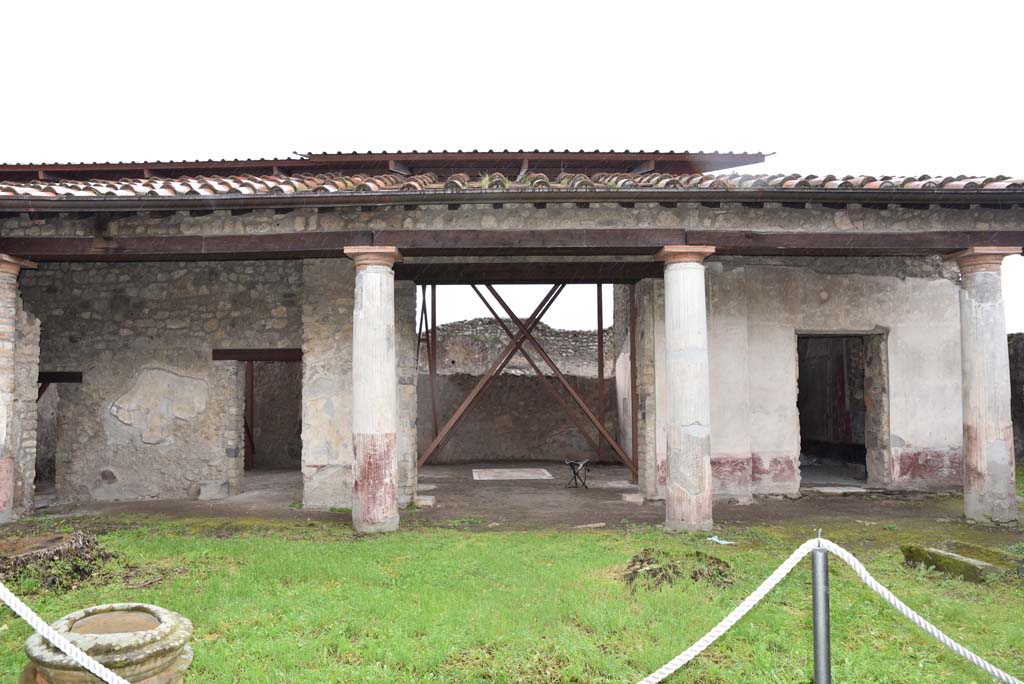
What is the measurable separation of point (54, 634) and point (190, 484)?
Result: 746cm

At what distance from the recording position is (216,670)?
3.77m

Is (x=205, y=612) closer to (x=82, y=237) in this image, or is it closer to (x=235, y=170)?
(x=82, y=237)

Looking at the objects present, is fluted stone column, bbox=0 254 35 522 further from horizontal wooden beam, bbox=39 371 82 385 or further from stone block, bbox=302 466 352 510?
stone block, bbox=302 466 352 510

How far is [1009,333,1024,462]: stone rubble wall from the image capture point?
1254 cm

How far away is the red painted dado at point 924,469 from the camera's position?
9570 millimetres

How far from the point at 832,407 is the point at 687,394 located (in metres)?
8.07

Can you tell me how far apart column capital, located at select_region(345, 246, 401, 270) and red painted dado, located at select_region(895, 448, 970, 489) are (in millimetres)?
7486

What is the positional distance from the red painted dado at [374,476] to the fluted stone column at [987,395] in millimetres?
6433

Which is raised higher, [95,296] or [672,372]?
[95,296]

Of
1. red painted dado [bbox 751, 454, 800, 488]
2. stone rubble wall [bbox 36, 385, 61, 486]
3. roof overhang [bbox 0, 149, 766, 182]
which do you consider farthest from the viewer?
stone rubble wall [bbox 36, 385, 61, 486]

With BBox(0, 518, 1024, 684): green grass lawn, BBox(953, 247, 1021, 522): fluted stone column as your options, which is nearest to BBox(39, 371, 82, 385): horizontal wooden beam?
BBox(0, 518, 1024, 684): green grass lawn

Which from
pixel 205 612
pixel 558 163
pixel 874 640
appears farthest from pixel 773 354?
pixel 205 612

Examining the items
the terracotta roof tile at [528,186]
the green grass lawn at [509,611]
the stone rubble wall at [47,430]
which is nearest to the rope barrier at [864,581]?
the green grass lawn at [509,611]

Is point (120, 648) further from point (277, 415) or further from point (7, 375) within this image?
point (277, 415)
